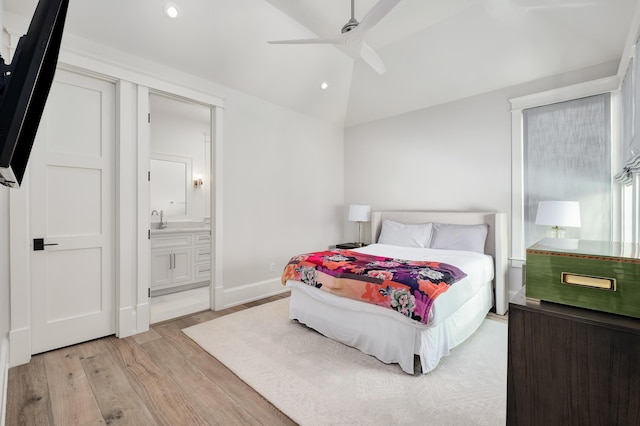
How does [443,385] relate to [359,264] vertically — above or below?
below

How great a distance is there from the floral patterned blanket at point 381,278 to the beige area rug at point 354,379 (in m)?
0.50

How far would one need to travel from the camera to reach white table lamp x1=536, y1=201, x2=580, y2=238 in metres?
2.76

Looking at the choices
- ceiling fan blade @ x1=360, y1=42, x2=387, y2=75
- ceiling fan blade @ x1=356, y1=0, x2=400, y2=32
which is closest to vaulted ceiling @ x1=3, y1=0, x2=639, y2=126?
ceiling fan blade @ x1=360, y1=42, x2=387, y2=75

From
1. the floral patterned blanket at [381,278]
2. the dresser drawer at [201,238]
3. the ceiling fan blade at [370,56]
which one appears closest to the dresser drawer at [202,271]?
the dresser drawer at [201,238]

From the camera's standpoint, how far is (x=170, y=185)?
5020mm

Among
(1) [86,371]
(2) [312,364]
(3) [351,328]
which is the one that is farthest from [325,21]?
(1) [86,371]

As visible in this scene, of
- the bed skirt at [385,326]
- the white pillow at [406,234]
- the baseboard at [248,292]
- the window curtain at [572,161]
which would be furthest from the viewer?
the white pillow at [406,234]

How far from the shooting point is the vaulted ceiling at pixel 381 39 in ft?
8.68

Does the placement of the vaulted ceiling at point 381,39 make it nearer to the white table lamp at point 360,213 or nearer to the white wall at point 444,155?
the white wall at point 444,155

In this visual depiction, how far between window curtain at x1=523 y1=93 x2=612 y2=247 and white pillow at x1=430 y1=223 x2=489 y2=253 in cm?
55

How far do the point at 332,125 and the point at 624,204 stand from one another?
3.89 metres

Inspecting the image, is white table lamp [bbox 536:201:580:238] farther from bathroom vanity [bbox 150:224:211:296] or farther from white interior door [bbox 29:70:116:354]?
white interior door [bbox 29:70:116:354]

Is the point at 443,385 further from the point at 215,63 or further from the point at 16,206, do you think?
the point at 215,63

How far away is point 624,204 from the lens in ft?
9.27
